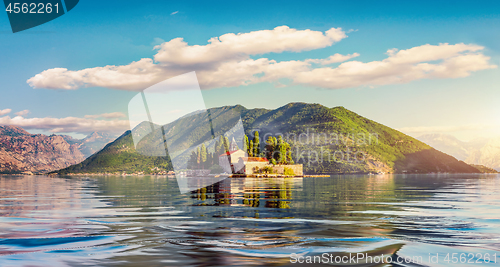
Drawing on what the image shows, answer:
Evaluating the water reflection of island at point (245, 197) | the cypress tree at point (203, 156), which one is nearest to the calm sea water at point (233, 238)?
the water reflection of island at point (245, 197)

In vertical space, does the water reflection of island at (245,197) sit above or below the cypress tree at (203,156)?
below

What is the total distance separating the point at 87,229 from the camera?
503 inches

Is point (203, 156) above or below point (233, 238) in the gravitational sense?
above

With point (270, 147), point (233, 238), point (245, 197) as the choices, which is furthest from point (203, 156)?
point (233, 238)

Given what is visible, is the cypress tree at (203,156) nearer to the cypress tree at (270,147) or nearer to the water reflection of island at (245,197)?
the cypress tree at (270,147)

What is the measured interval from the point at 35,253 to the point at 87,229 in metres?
3.79

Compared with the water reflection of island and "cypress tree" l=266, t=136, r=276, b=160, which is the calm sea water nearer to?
the water reflection of island

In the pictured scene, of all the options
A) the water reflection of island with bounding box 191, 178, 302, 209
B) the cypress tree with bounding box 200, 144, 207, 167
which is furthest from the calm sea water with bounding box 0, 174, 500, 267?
the cypress tree with bounding box 200, 144, 207, 167

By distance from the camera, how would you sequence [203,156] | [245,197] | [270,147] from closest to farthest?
[245,197] → [270,147] → [203,156]

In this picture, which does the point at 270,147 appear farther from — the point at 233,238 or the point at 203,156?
the point at 233,238

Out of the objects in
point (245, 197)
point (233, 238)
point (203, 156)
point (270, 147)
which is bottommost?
point (245, 197)

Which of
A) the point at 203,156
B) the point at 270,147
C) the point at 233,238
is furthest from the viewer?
the point at 203,156

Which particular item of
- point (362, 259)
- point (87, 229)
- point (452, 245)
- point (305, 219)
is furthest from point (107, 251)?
point (452, 245)

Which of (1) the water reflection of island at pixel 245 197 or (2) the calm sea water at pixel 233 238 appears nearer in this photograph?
(2) the calm sea water at pixel 233 238
